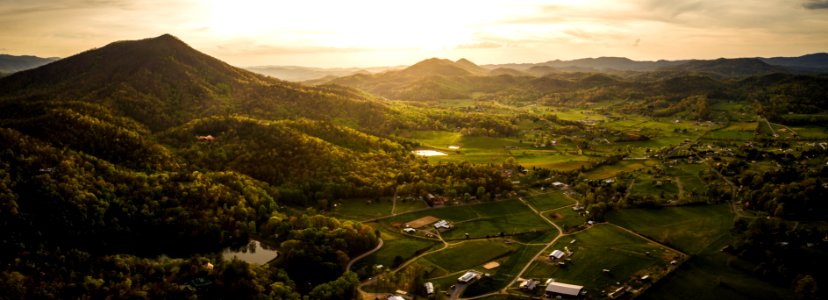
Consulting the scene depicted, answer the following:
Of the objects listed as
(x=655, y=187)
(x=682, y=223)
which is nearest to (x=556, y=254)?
(x=682, y=223)

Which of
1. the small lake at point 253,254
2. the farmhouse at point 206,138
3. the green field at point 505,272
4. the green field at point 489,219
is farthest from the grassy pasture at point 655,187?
the farmhouse at point 206,138

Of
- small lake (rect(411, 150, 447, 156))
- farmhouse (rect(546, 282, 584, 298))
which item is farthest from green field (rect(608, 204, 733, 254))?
small lake (rect(411, 150, 447, 156))

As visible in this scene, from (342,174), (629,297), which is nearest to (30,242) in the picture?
(342,174)

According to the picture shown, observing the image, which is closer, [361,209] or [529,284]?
[529,284]

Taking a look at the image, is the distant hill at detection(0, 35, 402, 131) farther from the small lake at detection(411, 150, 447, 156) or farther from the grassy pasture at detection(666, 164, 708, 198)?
the grassy pasture at detection(666, 164, 708, 198)

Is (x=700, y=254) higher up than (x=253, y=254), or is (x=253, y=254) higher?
(x=700, y=254)

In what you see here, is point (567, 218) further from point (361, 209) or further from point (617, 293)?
point (361, 209)
